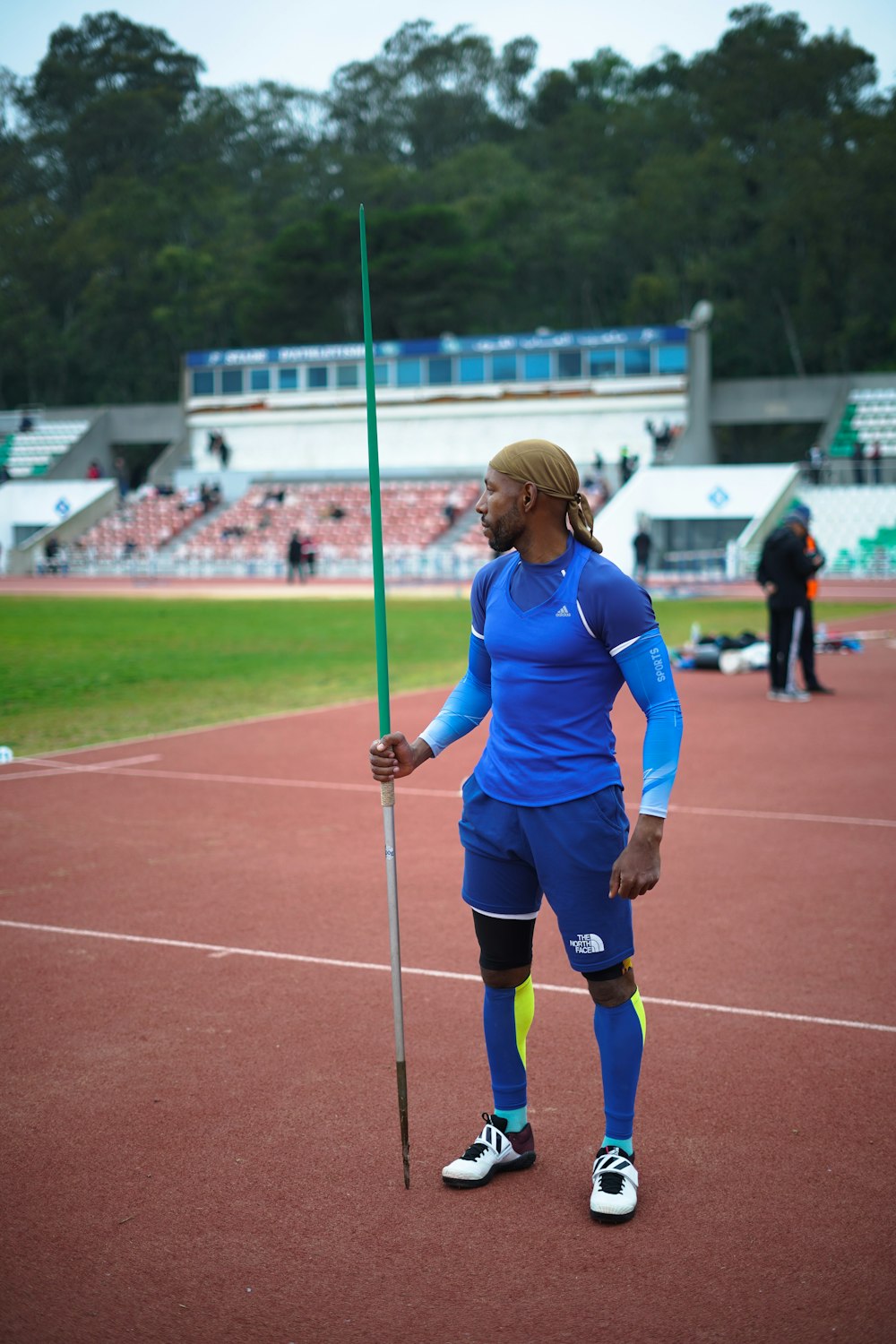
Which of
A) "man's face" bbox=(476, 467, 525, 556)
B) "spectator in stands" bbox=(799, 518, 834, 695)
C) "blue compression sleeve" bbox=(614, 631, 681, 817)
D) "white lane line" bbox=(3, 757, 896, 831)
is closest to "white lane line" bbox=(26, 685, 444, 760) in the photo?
"white lane line" bbox=(3, 757, 896, 831)

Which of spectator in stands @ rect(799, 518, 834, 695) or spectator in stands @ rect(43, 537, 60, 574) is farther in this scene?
spectator in stands @ rect(43, 537, 60, 574)

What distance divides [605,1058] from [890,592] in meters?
35.1

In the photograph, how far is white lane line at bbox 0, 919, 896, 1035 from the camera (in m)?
5.58

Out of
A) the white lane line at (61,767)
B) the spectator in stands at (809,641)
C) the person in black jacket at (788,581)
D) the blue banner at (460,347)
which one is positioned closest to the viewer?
the white lane line at (61,767)

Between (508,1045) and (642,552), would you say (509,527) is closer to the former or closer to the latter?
(508,1045)

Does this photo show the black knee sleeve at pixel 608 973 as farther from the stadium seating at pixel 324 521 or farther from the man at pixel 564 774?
the stadium seating at pixel 324 521

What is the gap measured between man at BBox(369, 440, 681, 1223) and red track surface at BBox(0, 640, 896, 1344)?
34cm

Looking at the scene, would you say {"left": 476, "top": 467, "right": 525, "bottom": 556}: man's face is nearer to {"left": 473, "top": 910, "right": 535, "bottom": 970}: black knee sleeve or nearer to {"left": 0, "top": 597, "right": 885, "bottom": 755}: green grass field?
{"left": 473, "top": 910, "right": 535, "bottom": 970}: black knee sleeve

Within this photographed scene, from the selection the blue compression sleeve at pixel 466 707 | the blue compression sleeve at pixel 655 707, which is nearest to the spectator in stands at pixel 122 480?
the blue compression sleeve at pixel 466 707

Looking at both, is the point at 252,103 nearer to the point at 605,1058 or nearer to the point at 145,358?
the point at 145,358

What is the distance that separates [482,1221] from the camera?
13.0 ft

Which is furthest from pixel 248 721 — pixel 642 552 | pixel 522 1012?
pixel 642 552

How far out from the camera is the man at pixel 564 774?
13.0 feet

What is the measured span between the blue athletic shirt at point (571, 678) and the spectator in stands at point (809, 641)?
38.3 feet
